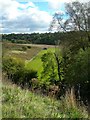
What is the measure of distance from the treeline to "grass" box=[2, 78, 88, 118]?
14.9m

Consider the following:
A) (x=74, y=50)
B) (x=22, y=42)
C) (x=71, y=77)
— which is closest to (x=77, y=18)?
(x=74, y=50)

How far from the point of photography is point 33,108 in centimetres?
587

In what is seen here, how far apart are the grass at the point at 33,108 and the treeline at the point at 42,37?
1492 centimetres

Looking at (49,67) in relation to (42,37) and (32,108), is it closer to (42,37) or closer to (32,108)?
(42,37)

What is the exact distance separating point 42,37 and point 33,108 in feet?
183

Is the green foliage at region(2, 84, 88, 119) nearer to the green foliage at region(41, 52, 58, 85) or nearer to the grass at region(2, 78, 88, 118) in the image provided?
the grass at region(2, 78, 88, 118)

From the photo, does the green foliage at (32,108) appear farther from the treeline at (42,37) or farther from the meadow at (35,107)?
the treeline at (42,37)

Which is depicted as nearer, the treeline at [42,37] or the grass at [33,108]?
the grass at [33,108]

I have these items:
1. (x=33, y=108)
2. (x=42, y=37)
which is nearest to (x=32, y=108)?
(x=33, y=108)

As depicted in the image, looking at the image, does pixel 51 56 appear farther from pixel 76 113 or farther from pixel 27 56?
pixel 76 113

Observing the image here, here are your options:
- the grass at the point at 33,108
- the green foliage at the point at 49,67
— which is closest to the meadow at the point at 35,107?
the grass at the point at 33,108

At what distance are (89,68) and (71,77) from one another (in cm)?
211

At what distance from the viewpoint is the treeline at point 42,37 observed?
34028 millimetres

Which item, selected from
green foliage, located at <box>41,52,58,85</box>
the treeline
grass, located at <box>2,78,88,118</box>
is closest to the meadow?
grass, located at <box>2,78,88,118</box>
